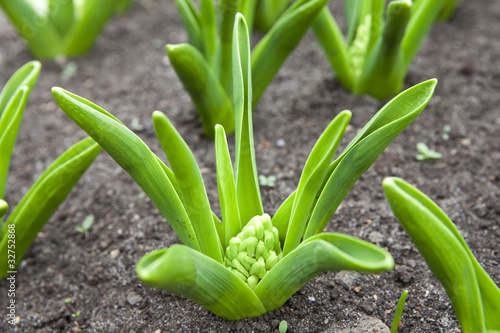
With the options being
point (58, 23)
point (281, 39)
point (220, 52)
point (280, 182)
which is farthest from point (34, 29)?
point (280, 182)

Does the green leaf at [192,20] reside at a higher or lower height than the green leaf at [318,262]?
higher

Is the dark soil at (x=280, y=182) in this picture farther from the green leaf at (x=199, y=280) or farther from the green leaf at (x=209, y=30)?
the green leaf at (x=209, y=30)

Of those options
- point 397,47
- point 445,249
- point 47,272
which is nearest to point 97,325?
point 47,272

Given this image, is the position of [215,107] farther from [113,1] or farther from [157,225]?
[113,1]

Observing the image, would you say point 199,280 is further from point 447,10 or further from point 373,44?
point 447,10

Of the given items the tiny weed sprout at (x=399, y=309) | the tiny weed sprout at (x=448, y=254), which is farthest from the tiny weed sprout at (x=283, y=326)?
the tiny weed sprout at (x=448, y=254)

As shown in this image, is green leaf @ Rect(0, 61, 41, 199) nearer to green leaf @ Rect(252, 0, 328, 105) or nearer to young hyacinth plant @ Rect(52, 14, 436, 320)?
young hyacinth plant @ Rect(52, 14, 436, 320)

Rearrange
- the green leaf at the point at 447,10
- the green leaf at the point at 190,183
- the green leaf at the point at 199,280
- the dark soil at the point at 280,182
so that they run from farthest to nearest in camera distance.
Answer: the green leaf at the point at 447,10 → the dark soil at the point at 280,182 → the green leaf at the point at 190,183 → the green leaf at the point at 199,280
